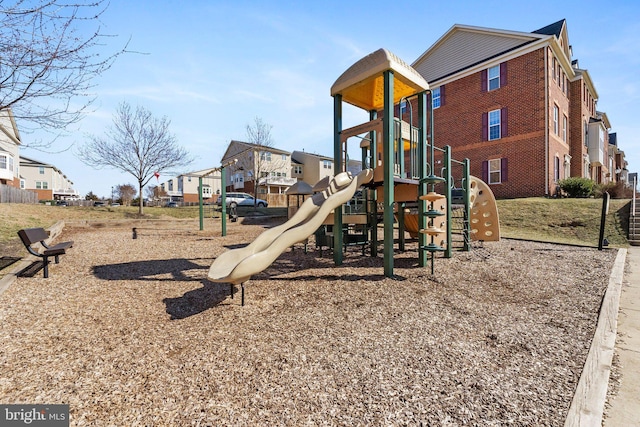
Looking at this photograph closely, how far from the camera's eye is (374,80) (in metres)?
6.68

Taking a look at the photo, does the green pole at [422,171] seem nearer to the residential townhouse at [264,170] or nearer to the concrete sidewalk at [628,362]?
the concrete sidewalk at [628,362]

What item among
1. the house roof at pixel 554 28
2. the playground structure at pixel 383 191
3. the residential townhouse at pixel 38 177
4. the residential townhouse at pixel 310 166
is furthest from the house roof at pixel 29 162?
the house roof at pixel 554 28

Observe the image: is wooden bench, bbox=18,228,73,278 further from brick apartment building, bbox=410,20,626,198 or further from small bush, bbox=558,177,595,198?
small bush, bbox=558,177,595,198

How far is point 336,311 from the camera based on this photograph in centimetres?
400

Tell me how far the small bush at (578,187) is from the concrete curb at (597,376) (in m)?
16.4

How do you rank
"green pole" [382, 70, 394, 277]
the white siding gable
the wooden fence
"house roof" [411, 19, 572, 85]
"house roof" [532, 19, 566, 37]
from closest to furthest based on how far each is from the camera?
"green pole" [382, 70, 394, 277] < "house roof" [411, 19, 572, 85] < the white siding gable < "house roof" [532, 19, 566, 37] < the wooden fence

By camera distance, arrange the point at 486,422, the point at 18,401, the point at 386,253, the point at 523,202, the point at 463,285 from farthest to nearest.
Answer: the point at 523,202 < the point at 386,253 < the point at 463,285 < the point at 18,401 < the point at 486,422

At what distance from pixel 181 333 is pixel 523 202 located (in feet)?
58.1

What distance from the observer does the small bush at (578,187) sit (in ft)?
53.6

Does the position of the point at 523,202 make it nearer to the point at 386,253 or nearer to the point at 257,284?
the point at 386,253

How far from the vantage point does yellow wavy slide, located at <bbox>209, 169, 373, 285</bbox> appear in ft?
13.0

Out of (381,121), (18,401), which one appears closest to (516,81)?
(381,121)

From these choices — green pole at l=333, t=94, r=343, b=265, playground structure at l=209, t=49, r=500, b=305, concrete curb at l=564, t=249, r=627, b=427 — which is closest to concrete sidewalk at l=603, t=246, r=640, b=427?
concrete curb at l=564, t=249, r=627, b=427

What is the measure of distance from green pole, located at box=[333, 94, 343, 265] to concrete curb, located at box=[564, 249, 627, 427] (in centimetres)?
441
